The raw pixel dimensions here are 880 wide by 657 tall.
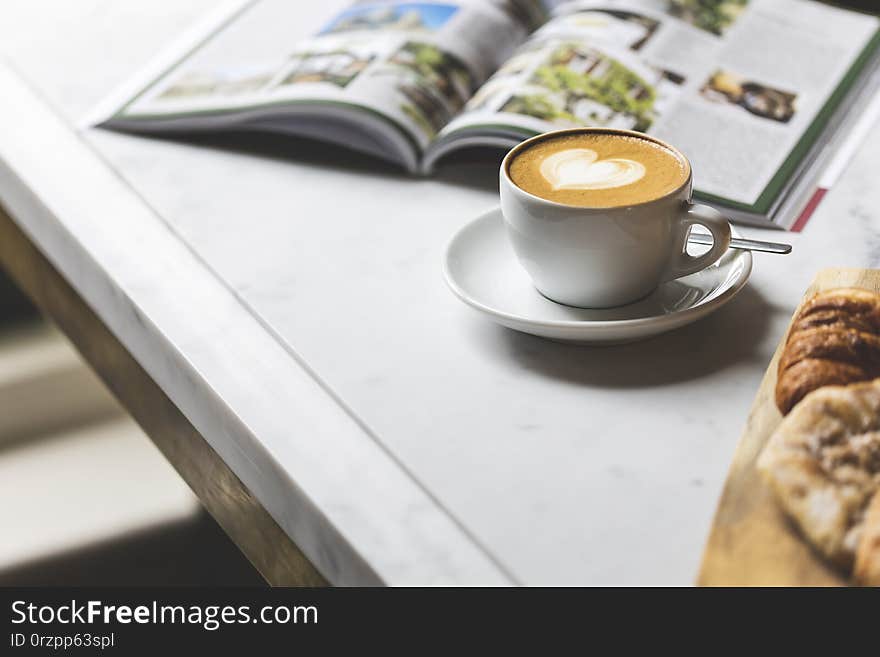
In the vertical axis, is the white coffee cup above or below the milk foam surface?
below

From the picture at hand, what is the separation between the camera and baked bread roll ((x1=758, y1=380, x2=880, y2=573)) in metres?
0.47

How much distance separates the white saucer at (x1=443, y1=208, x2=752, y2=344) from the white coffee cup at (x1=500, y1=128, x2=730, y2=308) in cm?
1

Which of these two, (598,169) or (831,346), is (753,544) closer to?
(831,346)

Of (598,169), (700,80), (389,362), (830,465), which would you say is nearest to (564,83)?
(700,80)

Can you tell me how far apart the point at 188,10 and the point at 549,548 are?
99 cm

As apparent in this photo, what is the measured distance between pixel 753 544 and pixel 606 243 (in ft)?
0.72

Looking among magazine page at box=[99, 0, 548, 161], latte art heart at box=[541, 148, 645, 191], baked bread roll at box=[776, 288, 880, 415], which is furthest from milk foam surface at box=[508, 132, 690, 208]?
magazine page at box=[99, 0, 548, 161]

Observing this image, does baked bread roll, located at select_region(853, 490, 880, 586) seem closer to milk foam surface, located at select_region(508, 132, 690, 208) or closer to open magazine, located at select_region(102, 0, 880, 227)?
milk foam surface, located at select_region(508, 132, 690, 208)

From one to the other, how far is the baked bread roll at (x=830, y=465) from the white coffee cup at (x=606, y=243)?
152 millimetres

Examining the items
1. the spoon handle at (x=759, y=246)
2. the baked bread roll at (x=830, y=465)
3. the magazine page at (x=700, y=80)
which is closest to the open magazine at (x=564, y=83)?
the magazine page at (x=700, y=80)

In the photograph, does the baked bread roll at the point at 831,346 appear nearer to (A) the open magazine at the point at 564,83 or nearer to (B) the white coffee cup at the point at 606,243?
(B) the white coffee cup at the point at 606,243

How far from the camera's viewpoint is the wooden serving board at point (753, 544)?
471 millimetres

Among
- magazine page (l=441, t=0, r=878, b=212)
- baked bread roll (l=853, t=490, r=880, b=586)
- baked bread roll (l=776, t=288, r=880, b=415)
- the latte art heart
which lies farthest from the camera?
magazine page (l=441, t=0, r=878, b=212)

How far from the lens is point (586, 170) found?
68 cm
